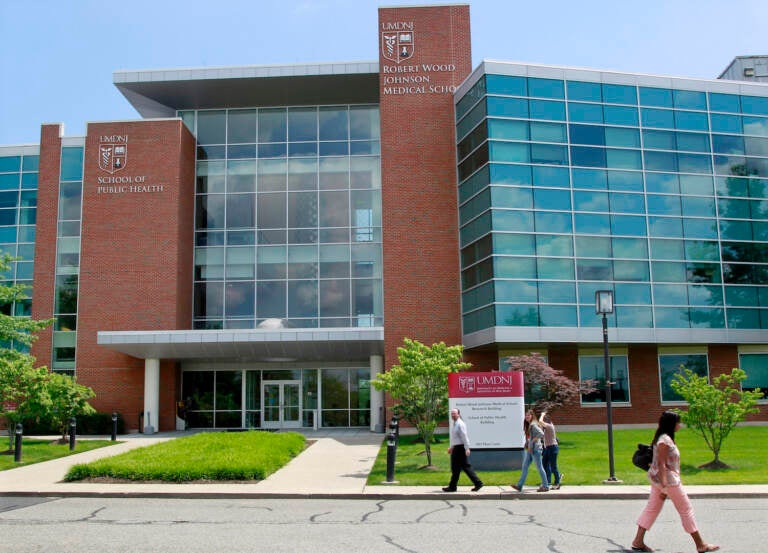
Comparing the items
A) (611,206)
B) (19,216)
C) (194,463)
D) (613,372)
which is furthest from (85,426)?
(611,206)

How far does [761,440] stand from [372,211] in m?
19.3

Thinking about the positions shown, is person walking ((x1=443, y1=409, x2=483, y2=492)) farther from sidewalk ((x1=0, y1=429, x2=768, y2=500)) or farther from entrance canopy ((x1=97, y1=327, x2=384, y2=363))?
entrance canopy ((x1=97, y1=327, x2=384, y2=363))

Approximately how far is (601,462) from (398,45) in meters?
20.9

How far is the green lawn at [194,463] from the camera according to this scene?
55.2 ft

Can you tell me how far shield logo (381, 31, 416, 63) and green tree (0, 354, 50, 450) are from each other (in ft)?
62.8

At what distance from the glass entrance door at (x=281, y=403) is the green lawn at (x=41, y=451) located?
29.3ft

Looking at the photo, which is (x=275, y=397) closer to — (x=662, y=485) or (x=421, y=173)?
(x=421, y=173)

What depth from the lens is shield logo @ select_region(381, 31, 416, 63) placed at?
109ft

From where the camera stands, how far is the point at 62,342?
3544 centimetres

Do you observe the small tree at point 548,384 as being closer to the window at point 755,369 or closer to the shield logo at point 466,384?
the shield logo at point 466,384

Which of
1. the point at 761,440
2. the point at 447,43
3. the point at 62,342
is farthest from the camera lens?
the point at 62,342

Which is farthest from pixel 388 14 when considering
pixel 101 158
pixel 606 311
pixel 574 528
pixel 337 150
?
pixel 574 528

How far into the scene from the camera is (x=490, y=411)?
1783cm

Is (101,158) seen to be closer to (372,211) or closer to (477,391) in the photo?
(372,211)
